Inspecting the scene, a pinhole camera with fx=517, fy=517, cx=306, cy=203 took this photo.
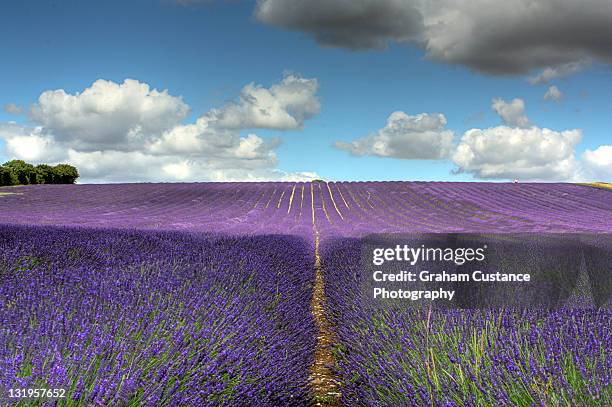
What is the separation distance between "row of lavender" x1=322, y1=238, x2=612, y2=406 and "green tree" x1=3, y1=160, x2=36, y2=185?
4164cm

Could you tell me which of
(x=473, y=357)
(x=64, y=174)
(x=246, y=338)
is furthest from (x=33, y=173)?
(x=473, y=357)

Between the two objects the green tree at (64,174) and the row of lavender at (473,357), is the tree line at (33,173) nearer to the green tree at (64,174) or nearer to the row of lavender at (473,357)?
the green tree at (64,174)

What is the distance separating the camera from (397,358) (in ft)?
9.28

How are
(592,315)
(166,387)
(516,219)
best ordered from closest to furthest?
(166,387), (592,315), (516,219)

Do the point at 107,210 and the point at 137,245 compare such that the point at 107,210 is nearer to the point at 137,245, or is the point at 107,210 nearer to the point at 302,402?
the point at 137,245

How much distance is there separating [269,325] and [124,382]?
147cm

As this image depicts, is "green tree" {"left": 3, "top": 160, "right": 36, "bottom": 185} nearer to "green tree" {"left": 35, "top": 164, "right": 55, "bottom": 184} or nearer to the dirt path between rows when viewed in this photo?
"green tree" {"left": 35, "top": 164, "right": 55, "bottom": 184}

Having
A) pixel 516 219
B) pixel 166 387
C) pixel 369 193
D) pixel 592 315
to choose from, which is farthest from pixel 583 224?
pixel 166 387

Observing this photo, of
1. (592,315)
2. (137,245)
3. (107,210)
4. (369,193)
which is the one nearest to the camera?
(592,315)

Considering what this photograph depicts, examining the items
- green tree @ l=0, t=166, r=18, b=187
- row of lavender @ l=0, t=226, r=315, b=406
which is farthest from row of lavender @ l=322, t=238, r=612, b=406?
green tree @ l=0, t=166, r=18, b=187

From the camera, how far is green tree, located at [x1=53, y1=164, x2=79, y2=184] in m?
44.2

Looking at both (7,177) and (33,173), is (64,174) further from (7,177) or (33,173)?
(7,177)

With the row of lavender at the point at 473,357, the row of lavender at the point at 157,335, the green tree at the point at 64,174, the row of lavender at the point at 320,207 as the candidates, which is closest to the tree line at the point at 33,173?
the green tree at the point at 64,174

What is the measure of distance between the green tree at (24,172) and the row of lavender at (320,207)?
1516 centimetres
